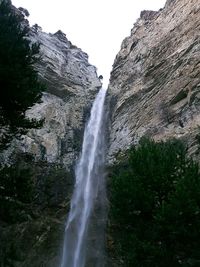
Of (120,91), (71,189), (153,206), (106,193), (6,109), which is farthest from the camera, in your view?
(120,91)

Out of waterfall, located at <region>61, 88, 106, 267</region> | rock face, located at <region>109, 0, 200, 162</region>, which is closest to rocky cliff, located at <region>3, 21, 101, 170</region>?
waterfall, located at <region>61, 88, 106, 267</region>

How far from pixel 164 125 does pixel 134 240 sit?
16846 millimetres

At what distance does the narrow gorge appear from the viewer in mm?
25141

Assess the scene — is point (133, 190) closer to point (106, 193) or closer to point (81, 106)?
point (106, 193)

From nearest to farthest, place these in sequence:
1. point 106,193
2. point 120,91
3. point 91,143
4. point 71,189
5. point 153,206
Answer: point 153,206 < point 106,193 < point 71,189 < point 91,143 < point 120,91

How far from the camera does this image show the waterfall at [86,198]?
25.3 metres

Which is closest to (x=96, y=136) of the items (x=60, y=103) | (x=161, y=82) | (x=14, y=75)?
(x=60, y=103)

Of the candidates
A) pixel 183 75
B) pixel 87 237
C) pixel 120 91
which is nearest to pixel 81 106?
pixel 120 91

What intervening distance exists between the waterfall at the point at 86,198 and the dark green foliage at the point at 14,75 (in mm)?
11617

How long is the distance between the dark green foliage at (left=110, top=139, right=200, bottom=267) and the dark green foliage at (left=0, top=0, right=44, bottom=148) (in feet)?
14.5

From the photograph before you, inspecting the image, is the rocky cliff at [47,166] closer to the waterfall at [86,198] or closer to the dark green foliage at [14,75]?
the waterfall at [86,198]

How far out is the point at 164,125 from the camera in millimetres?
31719

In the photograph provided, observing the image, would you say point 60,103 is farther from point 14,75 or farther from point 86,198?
point 14,75

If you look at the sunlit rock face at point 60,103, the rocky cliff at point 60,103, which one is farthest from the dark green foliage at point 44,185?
the sunlit rock face at point 60,103
